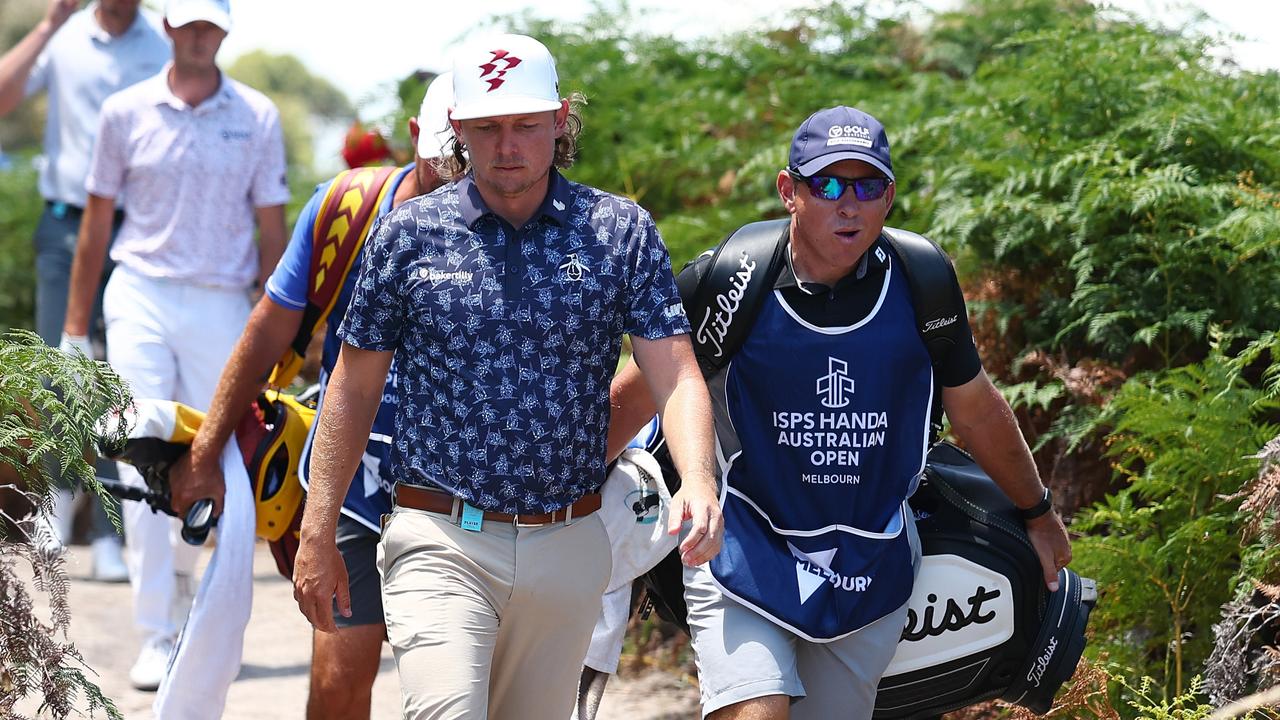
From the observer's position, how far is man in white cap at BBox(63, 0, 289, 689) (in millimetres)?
6332

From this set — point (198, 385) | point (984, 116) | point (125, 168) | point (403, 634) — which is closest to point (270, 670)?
point (198, 385)

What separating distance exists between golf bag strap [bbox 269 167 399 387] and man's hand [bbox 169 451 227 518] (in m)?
0.43

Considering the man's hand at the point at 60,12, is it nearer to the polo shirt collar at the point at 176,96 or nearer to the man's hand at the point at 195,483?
the polo shirt collar at the point at 176,96

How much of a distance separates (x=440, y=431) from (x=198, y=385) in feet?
10.2

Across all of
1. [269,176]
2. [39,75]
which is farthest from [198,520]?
[39,75]

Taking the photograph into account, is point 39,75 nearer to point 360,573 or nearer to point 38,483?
point 360,573

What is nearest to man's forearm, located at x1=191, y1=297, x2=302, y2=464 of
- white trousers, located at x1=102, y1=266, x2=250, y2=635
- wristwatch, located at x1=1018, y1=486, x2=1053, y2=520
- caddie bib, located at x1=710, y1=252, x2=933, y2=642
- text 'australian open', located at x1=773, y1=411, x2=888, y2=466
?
caddie bib, located at x1=710, y1=252, x2=933, y2=642

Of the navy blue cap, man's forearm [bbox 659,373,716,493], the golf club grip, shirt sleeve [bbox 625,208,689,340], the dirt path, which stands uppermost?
the navy blue cap

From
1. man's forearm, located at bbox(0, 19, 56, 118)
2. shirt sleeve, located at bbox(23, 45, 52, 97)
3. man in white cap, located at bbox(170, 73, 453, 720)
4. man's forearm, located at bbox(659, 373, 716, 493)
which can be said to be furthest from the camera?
shirt sleeve, located at bbox(23, 45, 52, 97)

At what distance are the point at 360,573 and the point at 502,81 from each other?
1537mm

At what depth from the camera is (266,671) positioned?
657 centimetres

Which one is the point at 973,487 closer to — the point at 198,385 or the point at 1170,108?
the point at 1170,108

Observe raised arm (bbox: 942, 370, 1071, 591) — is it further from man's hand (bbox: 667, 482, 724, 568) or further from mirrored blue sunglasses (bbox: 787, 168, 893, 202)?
man's hand (bbox: 667, 482, 724, 568)

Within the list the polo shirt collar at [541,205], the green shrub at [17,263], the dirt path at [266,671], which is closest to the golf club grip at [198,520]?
the dirt path at [266,671]
